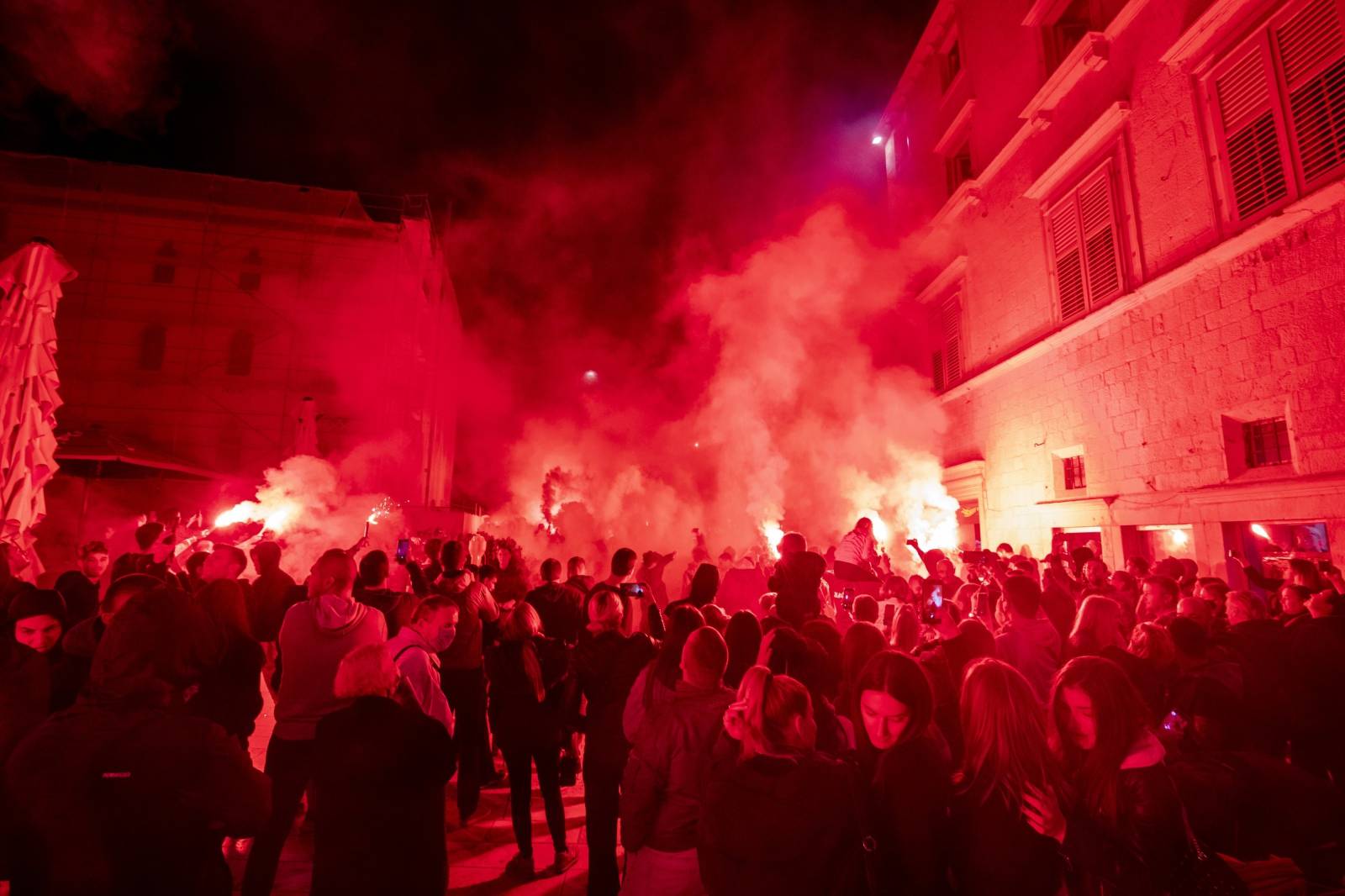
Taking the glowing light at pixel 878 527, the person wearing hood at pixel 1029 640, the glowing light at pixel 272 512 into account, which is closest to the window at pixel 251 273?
the glowing light at pixel 272 512

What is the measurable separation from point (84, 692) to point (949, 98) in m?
23.4

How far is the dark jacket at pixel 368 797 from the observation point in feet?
9.12

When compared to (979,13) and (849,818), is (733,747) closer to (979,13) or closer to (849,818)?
(849,818)

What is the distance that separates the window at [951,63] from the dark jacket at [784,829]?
22449 mm

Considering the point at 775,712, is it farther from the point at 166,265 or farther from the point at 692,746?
the point at 166,265

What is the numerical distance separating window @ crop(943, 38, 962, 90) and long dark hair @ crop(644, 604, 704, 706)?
21463 mm

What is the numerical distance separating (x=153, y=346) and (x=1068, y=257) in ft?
96.1

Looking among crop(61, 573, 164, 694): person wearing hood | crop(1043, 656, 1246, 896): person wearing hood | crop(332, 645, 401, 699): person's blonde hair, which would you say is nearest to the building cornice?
crop(1043, 656, 1246, 896): person wearing hood

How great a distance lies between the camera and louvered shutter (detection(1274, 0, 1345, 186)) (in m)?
8.48

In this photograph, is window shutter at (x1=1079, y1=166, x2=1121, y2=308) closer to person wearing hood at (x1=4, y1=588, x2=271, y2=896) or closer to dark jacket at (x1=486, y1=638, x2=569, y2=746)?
dark jacket at (x1=486, y1=638, x2=569, y2=746)

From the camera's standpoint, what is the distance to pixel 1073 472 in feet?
45.7

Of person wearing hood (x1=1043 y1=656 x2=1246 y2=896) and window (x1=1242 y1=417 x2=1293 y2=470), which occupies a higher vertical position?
window (x1=1242 y1=417 x2=1293 y2=470)

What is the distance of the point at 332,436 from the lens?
24203 mm

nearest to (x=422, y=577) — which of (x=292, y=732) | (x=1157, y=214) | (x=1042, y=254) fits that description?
(x=292, y=732)
